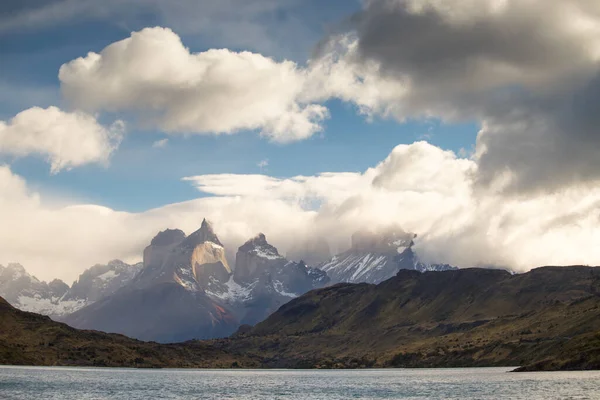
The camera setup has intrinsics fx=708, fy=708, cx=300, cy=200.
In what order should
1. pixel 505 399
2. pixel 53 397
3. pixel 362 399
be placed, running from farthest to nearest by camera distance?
pixel 362 399
pixel 53 397
pixel 505 399

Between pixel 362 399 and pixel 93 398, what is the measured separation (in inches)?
2827

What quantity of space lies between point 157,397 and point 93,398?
63.7ft

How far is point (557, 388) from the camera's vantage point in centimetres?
19188

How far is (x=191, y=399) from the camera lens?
630 ft

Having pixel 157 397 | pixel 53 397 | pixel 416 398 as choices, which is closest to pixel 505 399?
pixel 416 398

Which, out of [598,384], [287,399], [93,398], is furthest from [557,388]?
[93,398]

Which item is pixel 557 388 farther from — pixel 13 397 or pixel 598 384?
pixel 13 397

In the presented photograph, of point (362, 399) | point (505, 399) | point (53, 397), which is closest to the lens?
point (505, 399)

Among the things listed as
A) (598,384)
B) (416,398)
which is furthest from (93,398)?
(598,384)

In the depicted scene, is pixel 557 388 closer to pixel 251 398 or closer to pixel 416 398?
pixel 416 398

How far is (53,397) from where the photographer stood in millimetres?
181125

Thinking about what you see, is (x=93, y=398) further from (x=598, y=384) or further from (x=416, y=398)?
(x=598, y=384)

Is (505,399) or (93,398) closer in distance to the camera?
(505,399)

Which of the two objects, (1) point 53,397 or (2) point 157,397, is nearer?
(1) point 53,397
